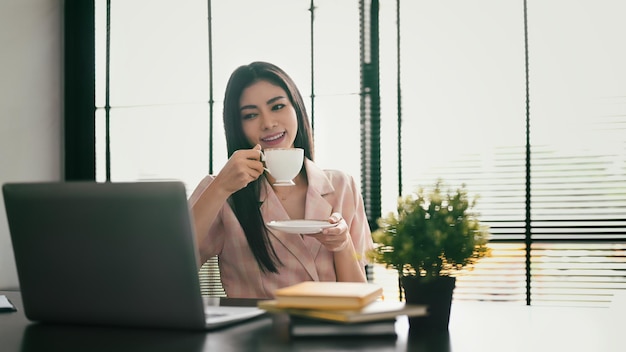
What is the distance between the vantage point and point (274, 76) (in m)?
2.28

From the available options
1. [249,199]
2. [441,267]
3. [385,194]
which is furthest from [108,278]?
[385,194]

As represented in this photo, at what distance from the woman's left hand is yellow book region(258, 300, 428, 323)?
0.64m

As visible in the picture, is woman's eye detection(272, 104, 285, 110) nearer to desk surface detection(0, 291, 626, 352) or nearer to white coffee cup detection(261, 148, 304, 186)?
white coffee cup detection(261, 148, 304, 186)

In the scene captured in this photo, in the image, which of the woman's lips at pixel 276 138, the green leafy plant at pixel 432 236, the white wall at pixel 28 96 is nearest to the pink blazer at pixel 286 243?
the woman's lips at pixel 276 138

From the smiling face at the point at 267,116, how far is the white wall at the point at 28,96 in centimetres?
145

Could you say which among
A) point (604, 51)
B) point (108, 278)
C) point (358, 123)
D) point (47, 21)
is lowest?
point (108, 278)

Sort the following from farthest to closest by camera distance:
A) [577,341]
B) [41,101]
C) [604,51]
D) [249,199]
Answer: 1. [41,101]
2. [604,51]
3. [249,199]
4. [577,341]

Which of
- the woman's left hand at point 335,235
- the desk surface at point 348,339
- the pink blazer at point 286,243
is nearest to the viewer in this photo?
the desk surface at point 348,339

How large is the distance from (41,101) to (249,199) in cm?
168

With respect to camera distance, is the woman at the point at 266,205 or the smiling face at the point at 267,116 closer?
the woman at the point at 266,205

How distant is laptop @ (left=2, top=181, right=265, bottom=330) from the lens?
1.11 m

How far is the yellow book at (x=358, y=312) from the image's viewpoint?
41.9 inches

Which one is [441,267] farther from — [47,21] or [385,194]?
[47,21]

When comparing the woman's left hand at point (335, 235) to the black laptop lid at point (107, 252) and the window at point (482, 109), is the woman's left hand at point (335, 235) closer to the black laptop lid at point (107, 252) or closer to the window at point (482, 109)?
the black laptop lid at point (107, 252)
